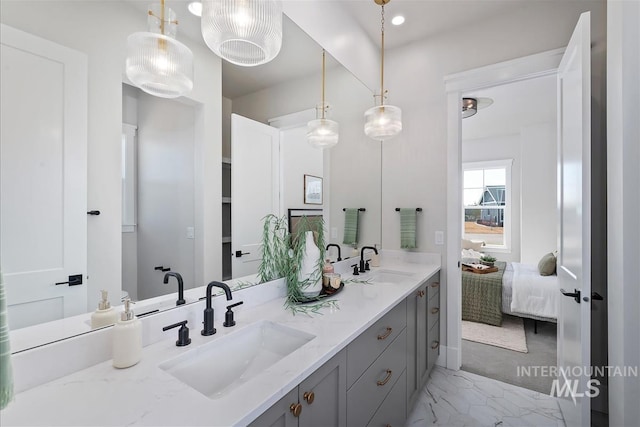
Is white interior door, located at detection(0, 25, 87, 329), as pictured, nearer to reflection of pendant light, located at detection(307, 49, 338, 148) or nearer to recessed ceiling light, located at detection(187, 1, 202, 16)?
recessed ceiling light, located at detection(187, 1, 202, 16)

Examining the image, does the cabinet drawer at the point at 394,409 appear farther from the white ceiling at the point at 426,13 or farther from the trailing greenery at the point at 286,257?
the white ceiling at the point at 426,13

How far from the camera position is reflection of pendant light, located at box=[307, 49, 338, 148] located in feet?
6.63

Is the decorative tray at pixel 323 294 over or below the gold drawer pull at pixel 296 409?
over

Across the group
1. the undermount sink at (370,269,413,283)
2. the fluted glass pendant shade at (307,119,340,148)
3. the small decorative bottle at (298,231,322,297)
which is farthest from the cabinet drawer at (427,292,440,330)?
the fluted glass pendant shade at (307,119,340,148)

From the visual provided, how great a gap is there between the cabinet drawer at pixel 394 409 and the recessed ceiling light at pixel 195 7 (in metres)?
1.87

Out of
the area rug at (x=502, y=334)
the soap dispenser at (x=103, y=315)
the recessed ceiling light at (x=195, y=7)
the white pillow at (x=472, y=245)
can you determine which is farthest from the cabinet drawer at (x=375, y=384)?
the white pillow at (x=472, y=245)

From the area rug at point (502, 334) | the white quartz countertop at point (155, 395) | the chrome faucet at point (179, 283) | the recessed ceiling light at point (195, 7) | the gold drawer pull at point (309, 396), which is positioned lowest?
the area rug at point (502, 334)

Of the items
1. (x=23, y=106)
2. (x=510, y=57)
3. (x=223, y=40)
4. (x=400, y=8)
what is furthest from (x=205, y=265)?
(x=510, y=57)

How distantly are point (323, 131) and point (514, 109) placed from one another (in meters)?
3.57

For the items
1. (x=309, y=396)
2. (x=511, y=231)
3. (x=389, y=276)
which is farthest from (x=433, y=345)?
(x=511, y=231)

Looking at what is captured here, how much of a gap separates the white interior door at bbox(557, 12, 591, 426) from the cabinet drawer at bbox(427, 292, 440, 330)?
31.6 inches

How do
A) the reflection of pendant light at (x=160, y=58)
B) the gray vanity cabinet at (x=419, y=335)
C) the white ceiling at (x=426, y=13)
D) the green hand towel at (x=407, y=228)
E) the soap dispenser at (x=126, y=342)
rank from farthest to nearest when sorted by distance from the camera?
the green hand towel at (x=407, y=228), the white ceiling at (x=426, y=13), the gray vanity cabinet at (x=419, y=335), the reflection of pendant light at (x=160, y=58), the soap dispenser at (x=126, y=342)

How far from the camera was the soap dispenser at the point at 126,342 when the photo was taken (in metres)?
0.86

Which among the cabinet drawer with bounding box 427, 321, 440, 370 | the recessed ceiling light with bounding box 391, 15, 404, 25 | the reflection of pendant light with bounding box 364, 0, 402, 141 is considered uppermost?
the recessed ceiling light with bounding box 391, 15, 404, 25
